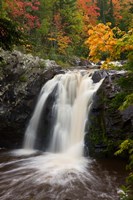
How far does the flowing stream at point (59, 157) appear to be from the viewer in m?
7.05

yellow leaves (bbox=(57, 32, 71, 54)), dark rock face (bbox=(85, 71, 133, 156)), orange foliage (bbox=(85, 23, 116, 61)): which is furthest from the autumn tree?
orange foliage (bbox=(85, 23, 116, 61))

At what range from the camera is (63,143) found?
11398 mm

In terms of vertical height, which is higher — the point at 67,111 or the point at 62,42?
the point at 62,42

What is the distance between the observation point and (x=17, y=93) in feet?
43.7

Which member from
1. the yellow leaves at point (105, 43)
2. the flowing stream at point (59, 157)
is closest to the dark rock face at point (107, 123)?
the flowing stream at point (59, 157)

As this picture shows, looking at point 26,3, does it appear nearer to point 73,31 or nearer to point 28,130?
point 73,31

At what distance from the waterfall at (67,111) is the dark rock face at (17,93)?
39 centimetres

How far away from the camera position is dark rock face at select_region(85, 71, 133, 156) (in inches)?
392

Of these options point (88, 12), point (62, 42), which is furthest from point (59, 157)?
point (88, 12)

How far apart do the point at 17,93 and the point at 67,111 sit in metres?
3.01

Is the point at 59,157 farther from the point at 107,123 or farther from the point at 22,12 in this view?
the point at 22,12

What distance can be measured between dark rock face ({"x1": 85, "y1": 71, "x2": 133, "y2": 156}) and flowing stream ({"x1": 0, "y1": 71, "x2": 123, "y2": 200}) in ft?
1.52

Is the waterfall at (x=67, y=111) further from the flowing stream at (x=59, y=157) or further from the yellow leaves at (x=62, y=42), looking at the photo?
the yellow leaves at (x=62, y=42)

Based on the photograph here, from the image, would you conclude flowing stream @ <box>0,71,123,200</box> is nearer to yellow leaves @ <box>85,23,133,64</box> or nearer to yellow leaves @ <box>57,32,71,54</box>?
yellow leaves @ <box>85,23,133,64</box>
